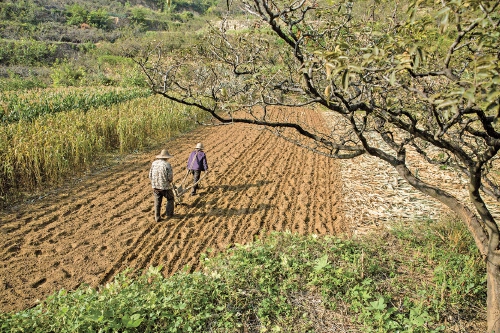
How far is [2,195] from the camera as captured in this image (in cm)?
729

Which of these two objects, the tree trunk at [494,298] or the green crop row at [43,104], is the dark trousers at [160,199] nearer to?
the tree trunk at [494,298]

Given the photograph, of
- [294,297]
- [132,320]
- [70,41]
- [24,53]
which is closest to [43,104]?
[132,320]

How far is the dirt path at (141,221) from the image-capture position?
5.39 meters

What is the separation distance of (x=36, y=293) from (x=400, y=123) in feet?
17.6

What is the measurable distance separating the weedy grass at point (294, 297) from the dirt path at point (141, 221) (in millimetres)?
1328

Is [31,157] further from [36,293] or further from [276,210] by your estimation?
[276,210]

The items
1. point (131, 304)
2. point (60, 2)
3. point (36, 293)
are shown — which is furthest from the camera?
point (60, 2)

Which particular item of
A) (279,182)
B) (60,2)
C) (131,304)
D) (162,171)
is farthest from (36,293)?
(60,2)

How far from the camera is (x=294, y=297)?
414 centimetres

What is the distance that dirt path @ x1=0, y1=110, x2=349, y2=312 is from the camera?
5.39 metres

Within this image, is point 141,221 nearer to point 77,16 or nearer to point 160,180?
point 160,180

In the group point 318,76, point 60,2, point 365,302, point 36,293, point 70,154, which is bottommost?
point 36,293

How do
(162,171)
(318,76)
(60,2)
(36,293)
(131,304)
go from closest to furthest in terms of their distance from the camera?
(131,304) → (318,76) → (36,293) → (162,171) → (60,2)

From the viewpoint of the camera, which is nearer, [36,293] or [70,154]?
[36,293]
